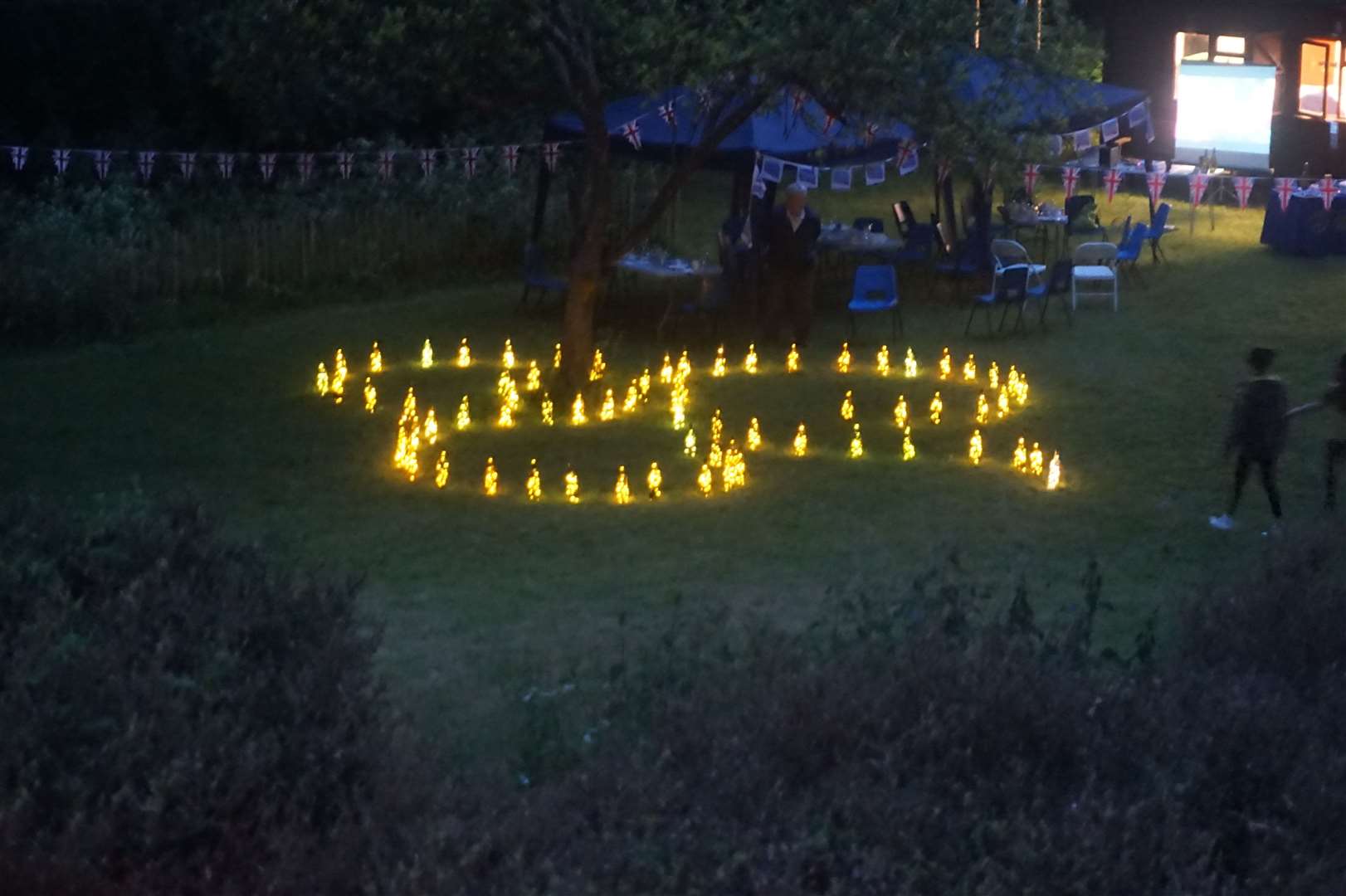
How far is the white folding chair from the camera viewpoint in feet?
56.6

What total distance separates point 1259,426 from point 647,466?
395 centimetres

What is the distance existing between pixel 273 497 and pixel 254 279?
8200mm

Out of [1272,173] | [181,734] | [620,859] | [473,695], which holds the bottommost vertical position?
[473,695]

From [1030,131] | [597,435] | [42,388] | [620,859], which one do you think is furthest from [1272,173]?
[620,859]

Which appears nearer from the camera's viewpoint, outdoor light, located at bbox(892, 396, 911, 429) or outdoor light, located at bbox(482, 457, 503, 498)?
outdoor light, located at bbox(482, 457, 503, 498)

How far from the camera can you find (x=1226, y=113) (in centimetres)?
2764

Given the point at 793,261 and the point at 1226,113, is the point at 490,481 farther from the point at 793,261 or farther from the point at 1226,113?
the point at 1226,113

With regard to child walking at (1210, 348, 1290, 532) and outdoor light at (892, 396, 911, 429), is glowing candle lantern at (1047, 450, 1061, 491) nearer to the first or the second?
child walking at (1210, 348, 1290, 532)

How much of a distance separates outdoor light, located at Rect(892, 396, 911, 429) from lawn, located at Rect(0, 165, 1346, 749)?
0.10 metres

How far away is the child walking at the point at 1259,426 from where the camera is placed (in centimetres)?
948

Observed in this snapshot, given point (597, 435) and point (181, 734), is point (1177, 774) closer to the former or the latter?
point (181, 734)

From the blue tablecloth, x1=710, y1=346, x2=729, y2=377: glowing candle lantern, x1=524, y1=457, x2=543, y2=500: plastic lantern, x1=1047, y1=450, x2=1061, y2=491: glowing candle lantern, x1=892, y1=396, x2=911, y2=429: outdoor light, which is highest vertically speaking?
the blue tablecloth

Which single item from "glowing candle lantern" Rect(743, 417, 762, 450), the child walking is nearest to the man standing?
"glowing candle lantern" Rect(743, 417, 762, 450)

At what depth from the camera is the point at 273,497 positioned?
10.7 meters
